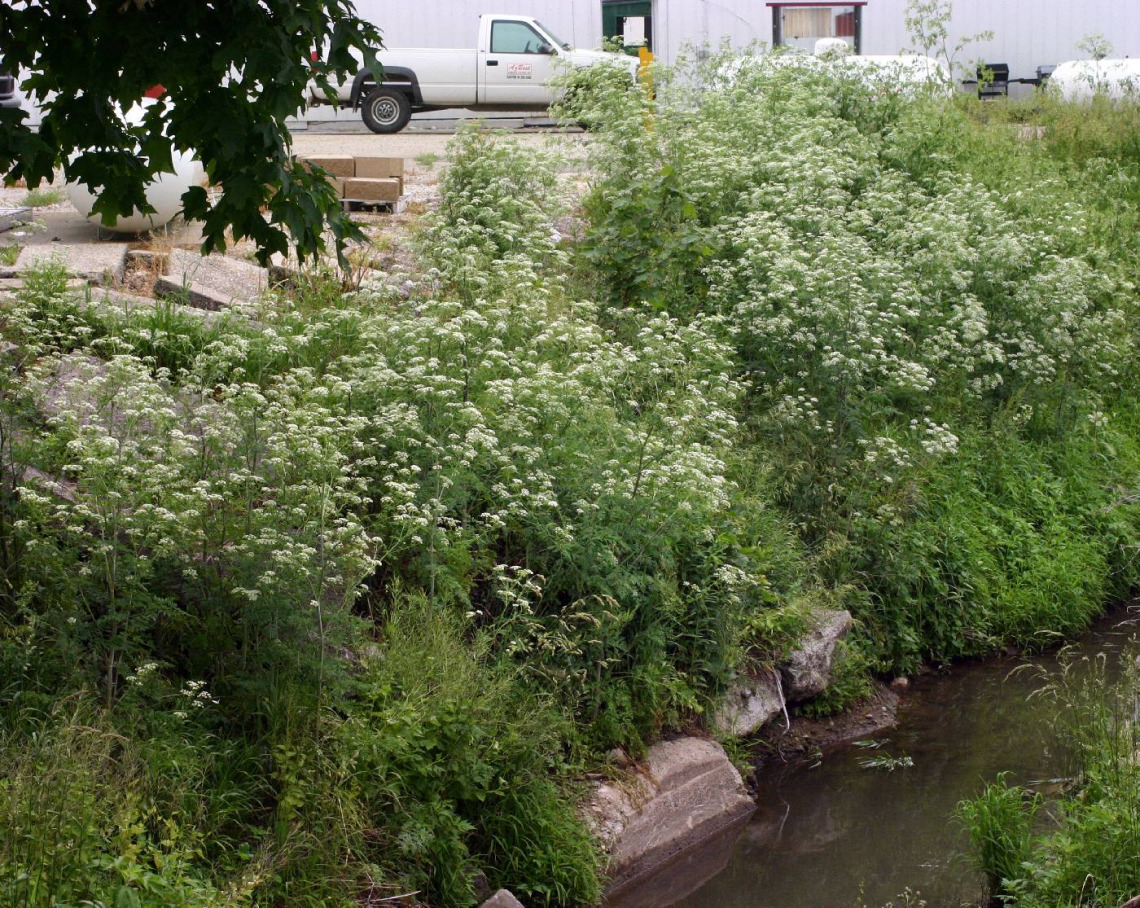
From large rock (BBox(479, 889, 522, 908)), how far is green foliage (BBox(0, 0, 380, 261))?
272 cm

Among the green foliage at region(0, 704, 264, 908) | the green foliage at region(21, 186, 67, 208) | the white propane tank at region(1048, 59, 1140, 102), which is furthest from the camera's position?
the white propane tank at region(1048, 59, 1140, 102)

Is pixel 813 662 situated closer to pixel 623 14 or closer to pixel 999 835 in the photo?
pixel 999 835

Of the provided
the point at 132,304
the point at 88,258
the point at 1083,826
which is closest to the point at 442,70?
the point at 88,258

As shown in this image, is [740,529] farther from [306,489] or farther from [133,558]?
[133,558]

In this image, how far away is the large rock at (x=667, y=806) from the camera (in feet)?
19.7

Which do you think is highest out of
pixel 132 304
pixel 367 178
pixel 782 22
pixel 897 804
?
pixel 782 22

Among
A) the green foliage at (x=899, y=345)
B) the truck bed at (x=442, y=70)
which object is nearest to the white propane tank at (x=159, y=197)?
the green foliage at (x=899, y=345)

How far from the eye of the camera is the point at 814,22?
25922 millimetres

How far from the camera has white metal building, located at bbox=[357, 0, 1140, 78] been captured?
76.0ft

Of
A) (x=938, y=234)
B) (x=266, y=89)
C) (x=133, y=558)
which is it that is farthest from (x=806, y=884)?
(x=938, y=234)

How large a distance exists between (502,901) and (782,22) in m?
23.5

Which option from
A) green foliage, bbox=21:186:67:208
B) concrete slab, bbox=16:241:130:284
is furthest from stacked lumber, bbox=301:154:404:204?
concrete slab, bbox=16:241:130:284

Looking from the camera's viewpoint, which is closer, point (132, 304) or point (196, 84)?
point (196, 84)

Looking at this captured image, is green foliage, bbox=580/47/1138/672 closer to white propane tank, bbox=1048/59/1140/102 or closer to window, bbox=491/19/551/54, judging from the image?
white propane tank, bbox=1048/59/1140/102
